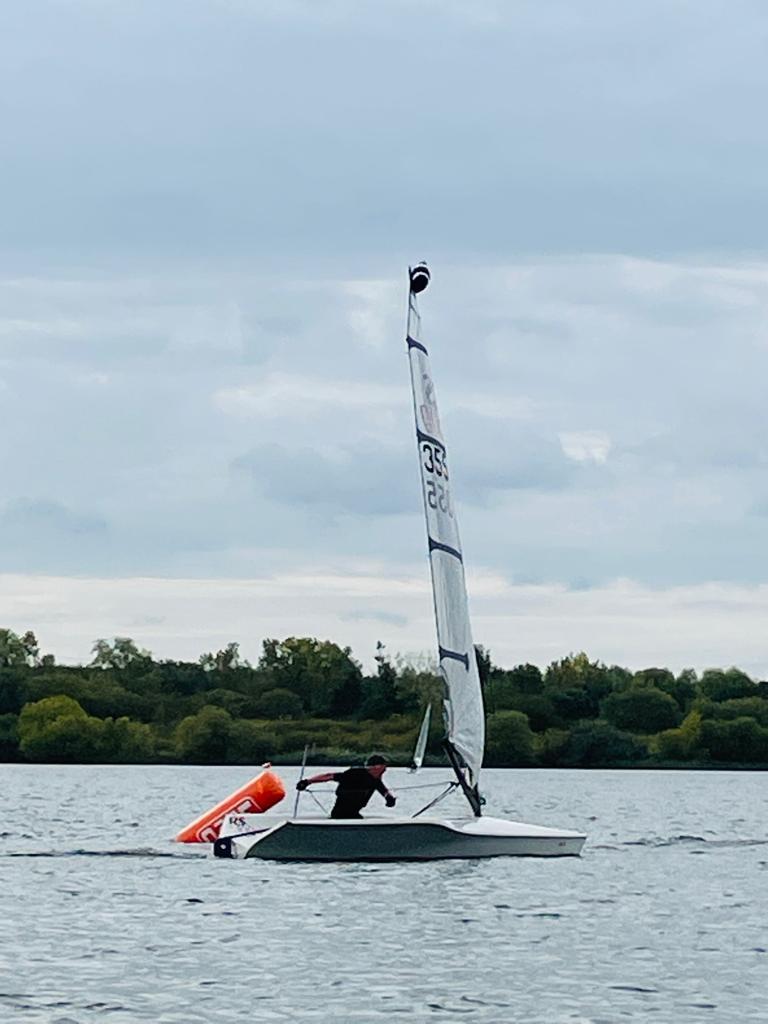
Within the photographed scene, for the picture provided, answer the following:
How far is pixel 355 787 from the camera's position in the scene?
45.4 metres

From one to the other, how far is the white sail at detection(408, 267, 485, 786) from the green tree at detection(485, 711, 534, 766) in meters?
103

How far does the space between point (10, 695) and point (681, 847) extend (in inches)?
4751

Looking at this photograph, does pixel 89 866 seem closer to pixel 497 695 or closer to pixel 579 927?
pixel 579 927

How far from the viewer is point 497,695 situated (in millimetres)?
161250

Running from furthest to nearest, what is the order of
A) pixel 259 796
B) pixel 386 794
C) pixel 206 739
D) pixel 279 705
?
pixel 279 705, pixel 206 739, pixel 259 796, pixel 386 794

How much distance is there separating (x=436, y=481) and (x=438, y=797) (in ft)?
22.1

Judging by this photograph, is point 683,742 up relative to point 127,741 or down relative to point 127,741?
down

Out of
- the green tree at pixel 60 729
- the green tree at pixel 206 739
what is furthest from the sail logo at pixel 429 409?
the green tree at pixel 60 729

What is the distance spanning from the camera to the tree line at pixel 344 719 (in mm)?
154125

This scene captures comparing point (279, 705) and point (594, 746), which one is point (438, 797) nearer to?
point (594, 746)

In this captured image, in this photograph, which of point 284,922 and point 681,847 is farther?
point 681,847

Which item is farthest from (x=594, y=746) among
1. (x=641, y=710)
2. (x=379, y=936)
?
(x=379, y=936)

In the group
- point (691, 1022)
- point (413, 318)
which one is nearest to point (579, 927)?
point (691, 1022)

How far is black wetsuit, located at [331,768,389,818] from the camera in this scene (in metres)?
45.4
